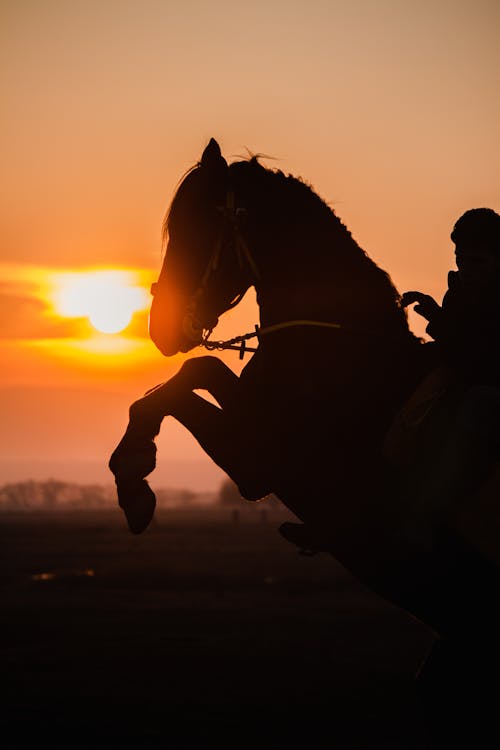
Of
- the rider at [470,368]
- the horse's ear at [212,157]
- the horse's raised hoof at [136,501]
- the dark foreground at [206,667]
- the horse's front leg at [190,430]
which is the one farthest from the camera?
the dark foreground at [206,667]

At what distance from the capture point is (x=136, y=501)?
618 centimetres

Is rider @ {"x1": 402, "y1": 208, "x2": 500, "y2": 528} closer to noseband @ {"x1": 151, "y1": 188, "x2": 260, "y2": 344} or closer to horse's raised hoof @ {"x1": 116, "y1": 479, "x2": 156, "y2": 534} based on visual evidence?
noseband @ {"x1": 151, "y1": 188, "x2": 260, "y2": 344}

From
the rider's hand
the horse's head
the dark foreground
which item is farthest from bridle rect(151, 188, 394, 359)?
the dark foreground

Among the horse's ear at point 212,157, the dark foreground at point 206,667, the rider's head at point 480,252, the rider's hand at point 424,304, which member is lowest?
the dark foreground at point 206,667

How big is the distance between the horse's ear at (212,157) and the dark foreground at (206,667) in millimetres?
7754

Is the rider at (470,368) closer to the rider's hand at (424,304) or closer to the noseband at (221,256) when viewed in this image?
the rider's hand at (424,304)

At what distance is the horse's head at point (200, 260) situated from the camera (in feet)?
21.4

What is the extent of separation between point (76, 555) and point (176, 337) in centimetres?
6152

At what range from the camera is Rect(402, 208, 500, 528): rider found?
18.4 feet

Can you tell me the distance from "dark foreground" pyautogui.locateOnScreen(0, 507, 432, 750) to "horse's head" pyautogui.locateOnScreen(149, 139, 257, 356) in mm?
7294

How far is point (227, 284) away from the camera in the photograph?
655 centimetres

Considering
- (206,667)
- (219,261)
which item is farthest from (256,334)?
(206,667)

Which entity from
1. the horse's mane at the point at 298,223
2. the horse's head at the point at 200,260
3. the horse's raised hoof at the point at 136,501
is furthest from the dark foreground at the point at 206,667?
the horse's mane at the point at 298,223

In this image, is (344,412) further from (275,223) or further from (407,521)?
(275,223)
